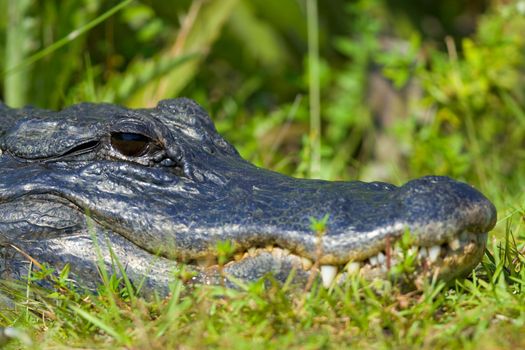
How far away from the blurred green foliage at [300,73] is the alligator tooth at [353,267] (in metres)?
1.93

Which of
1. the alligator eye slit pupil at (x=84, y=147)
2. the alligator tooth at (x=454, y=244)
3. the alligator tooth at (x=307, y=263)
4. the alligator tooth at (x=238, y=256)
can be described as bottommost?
the alligator tooth at (x=238, y=256)

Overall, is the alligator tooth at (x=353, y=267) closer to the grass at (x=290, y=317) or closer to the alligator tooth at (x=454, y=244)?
the grass at (x=290, y=317)

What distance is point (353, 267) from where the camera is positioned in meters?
2.78

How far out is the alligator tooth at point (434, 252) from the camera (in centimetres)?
275

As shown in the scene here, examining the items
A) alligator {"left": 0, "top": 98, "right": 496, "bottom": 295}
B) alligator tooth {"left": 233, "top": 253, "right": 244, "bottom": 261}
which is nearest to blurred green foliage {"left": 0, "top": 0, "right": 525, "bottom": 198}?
alligator {"left": 0, "top": 98, "right": 496, "bottom": 295}

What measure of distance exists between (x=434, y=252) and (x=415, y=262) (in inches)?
3.0

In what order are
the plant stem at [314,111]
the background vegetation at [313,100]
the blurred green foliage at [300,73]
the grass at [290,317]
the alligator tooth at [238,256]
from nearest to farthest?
1. the grass at [290,317]
2. the background vegetation at [313,100]
3. the alligator tooth at [238,256]
4. the plant stem at [314,111]
5. the blurred green foliage at [300,73]

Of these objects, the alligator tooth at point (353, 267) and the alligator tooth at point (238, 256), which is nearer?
the alligator tooth at point (353, 267)

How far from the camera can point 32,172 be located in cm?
339

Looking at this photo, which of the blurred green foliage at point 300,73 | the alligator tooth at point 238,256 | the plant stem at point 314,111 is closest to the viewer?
the alligator tooth at point 238,256

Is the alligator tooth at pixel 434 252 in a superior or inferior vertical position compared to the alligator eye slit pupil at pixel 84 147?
inferior

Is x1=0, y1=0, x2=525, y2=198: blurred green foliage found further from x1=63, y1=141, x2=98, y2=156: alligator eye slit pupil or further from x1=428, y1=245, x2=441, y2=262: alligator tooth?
x1=428, y1=245, x2=441, y2=262: alligator tooth

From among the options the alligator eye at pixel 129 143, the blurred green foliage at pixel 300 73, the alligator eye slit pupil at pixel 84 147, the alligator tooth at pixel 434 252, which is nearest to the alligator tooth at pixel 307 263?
the alligator tooth at pixel 434 252

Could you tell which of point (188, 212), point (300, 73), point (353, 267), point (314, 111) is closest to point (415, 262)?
point (353, 267)
